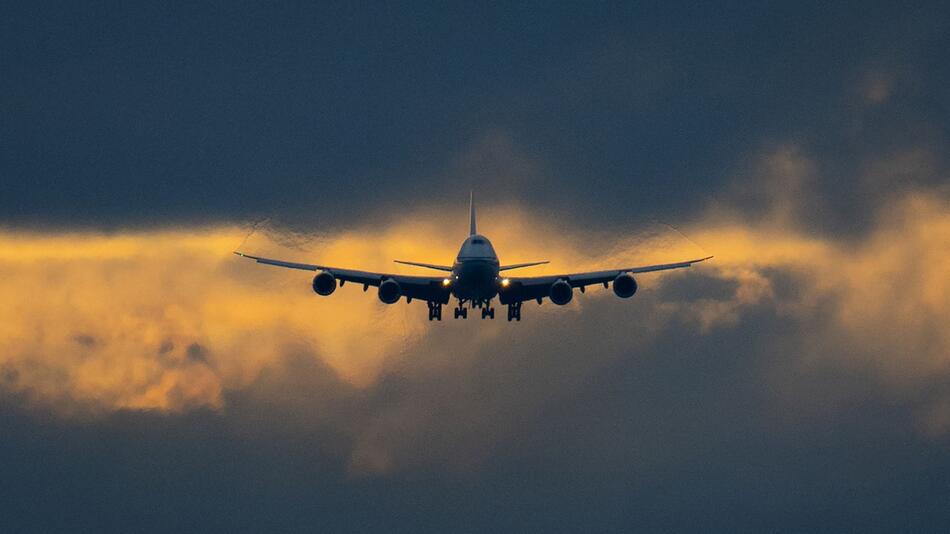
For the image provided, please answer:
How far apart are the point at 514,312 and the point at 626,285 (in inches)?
384

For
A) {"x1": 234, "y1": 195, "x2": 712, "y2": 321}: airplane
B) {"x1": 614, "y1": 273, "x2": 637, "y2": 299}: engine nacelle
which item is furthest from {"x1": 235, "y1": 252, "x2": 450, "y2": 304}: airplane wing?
{"x1": 614, "y1": 273, "x2": 637, "y2": 299}: engine nacelle

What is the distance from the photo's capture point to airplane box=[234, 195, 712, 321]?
9545 centimetres

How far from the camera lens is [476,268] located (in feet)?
311

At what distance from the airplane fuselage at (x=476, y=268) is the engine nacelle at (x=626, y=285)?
9.41 meters

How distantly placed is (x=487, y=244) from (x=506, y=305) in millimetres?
11452

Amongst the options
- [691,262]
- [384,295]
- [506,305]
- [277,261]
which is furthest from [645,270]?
[277,261]

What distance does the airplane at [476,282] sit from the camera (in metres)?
95.4

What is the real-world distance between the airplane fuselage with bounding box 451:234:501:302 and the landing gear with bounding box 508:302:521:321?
8.51 meters

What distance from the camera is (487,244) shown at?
315 ft

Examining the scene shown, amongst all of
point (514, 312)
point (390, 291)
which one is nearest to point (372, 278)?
point (390, 291)

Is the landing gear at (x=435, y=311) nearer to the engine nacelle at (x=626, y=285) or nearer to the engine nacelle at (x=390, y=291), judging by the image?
the engine nacelle at (x=390, y=291)

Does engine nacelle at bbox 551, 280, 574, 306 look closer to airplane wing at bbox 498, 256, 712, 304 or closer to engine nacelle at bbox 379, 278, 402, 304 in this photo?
airplane wing at bbox 498, 256, 712, 304

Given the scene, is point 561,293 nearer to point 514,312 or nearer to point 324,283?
point 514,312

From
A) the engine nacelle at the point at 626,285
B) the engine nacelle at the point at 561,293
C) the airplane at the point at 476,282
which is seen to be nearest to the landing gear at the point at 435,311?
the airplane at the point at 476,282
